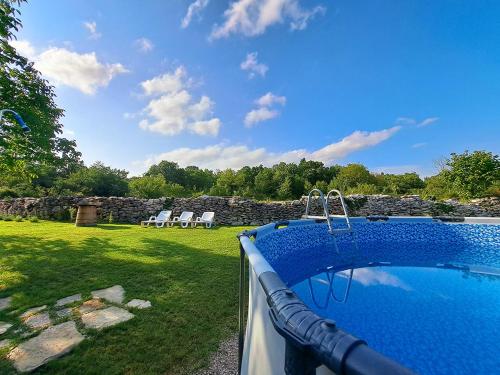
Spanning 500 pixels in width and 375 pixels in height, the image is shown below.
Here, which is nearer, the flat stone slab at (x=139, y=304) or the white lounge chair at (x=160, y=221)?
the flat stone slab at (x=139, y=304)

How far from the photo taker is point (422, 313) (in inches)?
114

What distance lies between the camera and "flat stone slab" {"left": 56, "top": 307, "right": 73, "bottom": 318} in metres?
2.68

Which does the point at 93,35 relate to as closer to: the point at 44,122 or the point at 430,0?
the point at 44,122

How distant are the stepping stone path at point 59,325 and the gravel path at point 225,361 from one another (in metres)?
1.13

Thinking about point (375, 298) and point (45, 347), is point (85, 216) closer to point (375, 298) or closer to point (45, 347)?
point (45, 347)

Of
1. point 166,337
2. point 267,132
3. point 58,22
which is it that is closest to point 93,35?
point 58,22

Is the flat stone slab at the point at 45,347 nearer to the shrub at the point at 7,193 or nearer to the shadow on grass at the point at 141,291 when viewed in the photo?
the shadow on grass at the point at 141,291

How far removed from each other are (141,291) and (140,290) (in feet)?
0.13

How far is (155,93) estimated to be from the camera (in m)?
11.6

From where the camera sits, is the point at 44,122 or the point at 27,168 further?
the point at 27,168

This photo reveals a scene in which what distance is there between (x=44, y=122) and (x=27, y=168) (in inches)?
65.0

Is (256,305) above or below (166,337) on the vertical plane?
above

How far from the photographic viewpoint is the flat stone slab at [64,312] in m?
2.68

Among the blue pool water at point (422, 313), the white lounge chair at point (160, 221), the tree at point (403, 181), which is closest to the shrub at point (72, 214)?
the white lounge chair at point (160, 221)
